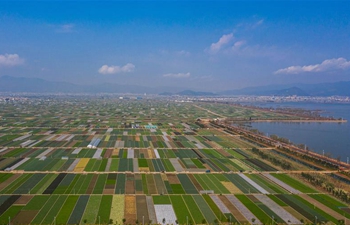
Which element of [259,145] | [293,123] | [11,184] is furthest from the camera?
[293,123]

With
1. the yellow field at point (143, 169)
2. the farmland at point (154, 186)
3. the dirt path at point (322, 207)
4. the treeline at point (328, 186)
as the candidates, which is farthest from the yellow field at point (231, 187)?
the yellow field at point (143, 169)

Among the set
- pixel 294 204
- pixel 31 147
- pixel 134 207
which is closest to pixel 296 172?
pixel 294 204

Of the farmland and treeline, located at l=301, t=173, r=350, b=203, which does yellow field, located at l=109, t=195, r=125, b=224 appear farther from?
treeline, located at l=301, t=173, r=350, b=203

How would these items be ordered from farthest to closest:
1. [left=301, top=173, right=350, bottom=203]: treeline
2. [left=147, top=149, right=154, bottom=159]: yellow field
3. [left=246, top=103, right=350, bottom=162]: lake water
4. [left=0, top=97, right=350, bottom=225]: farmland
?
[left=246, top=103, right=350, bottom=162]: lake water → [left=147, top=149, right=154, bottom=159]: yellow field → [left=301, top=173, right=350, bottom=203]: treeline → [left=0, top=97, right=350, bottom=225]: farmland

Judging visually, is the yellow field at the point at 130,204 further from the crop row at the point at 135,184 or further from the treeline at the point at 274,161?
the treeline at the point at 274,161

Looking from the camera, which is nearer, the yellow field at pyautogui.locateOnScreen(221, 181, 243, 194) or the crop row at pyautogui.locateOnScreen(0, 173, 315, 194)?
the crop row at pyautogui.locateOnScreen(0, 173, 315, 194)

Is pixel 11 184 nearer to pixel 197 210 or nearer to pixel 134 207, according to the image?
pixel 134 207

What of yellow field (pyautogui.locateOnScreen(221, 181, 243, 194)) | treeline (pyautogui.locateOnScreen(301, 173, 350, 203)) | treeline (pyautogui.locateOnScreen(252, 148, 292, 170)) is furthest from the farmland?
treeline (pyautogui.locateOnScreen(301, 173, 350, 203))

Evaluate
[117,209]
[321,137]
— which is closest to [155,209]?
[117,209]

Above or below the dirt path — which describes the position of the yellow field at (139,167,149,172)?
above
